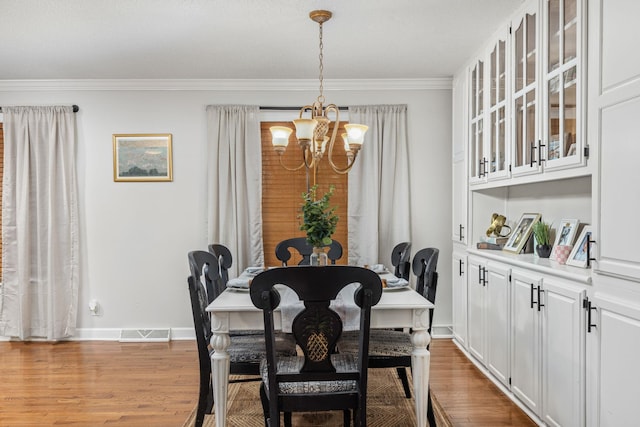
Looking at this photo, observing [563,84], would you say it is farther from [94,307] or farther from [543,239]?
[94,307]

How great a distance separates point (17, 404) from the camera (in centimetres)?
296

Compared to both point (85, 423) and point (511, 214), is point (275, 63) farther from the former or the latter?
point (85, 423)

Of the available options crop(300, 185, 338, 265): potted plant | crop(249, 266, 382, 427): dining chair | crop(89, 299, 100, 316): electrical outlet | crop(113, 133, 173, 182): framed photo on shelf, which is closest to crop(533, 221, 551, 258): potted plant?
crop(300, 185, 338, 265): potted plant

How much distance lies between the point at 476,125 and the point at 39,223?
4.12 meters

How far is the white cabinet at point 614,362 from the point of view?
1754mm

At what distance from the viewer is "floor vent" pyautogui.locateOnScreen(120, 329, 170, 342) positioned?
4.39m

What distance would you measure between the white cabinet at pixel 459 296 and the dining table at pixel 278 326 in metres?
1.70

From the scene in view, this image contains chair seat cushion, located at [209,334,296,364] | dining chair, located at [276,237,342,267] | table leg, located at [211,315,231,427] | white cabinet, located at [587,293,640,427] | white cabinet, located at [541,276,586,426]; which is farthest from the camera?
dining chair, located at [276,237,342,267]

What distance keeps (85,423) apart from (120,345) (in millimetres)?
1665

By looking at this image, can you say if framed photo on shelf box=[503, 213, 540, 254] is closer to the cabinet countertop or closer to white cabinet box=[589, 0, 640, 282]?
the cabinet countertop

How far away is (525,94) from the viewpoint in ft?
9.15

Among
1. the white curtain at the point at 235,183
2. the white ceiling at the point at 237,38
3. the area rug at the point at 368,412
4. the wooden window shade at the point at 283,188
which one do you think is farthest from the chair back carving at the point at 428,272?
the white curtain at the point at 235,183

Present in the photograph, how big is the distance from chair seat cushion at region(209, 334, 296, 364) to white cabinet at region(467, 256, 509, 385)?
1442 mm

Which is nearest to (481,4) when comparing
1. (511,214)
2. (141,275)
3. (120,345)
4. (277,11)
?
(277,11)
